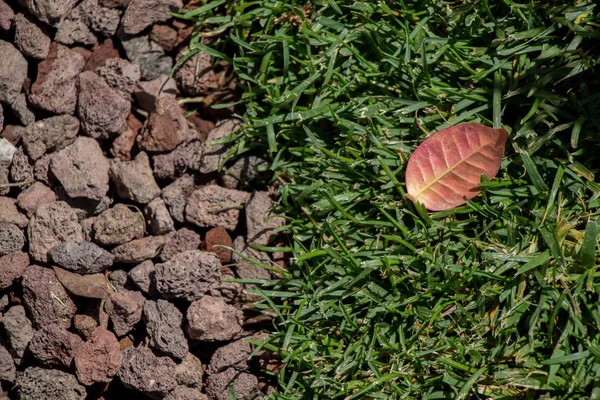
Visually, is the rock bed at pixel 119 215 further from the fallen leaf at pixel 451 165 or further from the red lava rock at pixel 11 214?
the fallen leaf at pixel 451 165

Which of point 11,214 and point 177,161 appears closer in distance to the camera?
point 11,214

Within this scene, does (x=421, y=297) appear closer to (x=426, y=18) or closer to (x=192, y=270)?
(x=192, y=270)

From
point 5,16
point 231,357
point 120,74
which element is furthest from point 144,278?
point 5,16

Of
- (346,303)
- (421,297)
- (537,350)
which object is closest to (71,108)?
(346,303)

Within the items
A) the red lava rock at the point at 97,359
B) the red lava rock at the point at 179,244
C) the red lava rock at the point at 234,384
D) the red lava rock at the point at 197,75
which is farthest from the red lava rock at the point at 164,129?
the red lava rock at the point at 234,384

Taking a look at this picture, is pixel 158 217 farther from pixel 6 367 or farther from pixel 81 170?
pixel 6 367

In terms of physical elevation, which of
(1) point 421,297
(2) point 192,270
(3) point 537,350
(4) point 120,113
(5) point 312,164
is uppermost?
(4) point 120,113

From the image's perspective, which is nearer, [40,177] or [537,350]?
[537,350]
